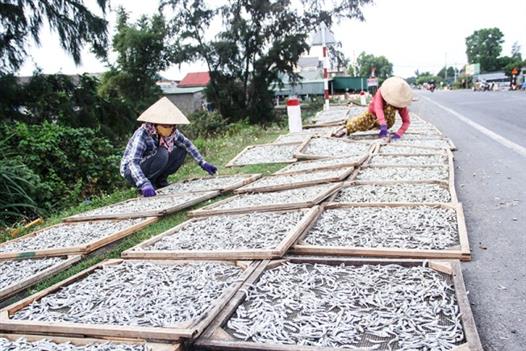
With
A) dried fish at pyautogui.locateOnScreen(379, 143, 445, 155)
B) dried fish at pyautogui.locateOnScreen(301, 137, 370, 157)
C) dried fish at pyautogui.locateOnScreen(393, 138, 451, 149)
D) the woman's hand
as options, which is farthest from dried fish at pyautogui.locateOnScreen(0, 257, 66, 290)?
the woman's hand

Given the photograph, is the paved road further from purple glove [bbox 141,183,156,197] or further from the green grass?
purple glove [bbox 141,183,156,197]

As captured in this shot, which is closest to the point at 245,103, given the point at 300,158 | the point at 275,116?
the point at 275,116

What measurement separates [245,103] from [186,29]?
3.82m

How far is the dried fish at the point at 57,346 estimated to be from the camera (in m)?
1.47

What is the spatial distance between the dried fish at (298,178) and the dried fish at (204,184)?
9.0 inches

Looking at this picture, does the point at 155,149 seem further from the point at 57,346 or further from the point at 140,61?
the point at 140,61

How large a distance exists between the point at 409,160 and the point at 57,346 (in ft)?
12.6

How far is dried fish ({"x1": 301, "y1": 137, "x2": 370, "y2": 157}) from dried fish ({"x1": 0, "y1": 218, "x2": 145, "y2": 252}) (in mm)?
2739

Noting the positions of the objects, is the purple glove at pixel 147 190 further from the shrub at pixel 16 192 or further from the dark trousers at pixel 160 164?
the shrub at pixel 16 192

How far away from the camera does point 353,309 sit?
5.43 ft

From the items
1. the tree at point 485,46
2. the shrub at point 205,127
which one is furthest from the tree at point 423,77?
the shrub at point 205,127

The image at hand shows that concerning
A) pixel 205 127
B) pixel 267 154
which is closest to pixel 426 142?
pixel 267 154

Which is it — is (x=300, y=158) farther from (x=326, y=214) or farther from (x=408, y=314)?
(x=408, y=314)

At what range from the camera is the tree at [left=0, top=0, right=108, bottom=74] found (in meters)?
6.57
